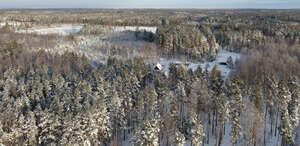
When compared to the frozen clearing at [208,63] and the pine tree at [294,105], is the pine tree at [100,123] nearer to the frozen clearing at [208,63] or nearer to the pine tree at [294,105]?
the pine tree at [294,105]

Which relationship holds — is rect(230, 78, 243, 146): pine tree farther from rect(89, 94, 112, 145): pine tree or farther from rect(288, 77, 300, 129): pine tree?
rect(89, 94, 112, 145): pine tree

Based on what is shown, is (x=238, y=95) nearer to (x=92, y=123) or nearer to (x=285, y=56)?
(x=92, y=123)

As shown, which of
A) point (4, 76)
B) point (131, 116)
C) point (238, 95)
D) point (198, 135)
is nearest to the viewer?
point (198, 135)

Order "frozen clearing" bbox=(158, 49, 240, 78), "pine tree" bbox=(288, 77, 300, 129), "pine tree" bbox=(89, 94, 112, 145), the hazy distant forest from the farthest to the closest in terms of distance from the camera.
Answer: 1. "frozen clearing" bbox=(158, 49, 240, 78)
2. "pine tree" bbox=(288, 77, 300, 129)
3. "pine tree" bbox=(89, 94, 112, 145)
4. the hazy distant forest

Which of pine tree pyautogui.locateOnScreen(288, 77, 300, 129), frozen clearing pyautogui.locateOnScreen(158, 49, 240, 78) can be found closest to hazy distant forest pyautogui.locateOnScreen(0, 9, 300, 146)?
pine tree pyautogui.locateOnScreen(288, 77, 300, 129)

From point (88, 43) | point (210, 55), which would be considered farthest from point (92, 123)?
point (88, 43)

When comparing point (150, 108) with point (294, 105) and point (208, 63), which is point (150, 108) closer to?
point (294, 105)

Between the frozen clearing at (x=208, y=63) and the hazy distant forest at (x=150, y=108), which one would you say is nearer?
the hazy distant forest at (x=150, y=108)

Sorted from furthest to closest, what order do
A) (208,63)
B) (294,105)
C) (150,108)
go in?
1. (208,63)
2. (150,108)
3. (294,105)

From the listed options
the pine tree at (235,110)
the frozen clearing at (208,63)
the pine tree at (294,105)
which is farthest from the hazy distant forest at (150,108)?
the frozen clearing at (208,63)

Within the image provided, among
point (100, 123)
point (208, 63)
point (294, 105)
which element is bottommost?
point (100, 123)

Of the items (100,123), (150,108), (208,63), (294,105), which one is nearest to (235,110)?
(294,105)
